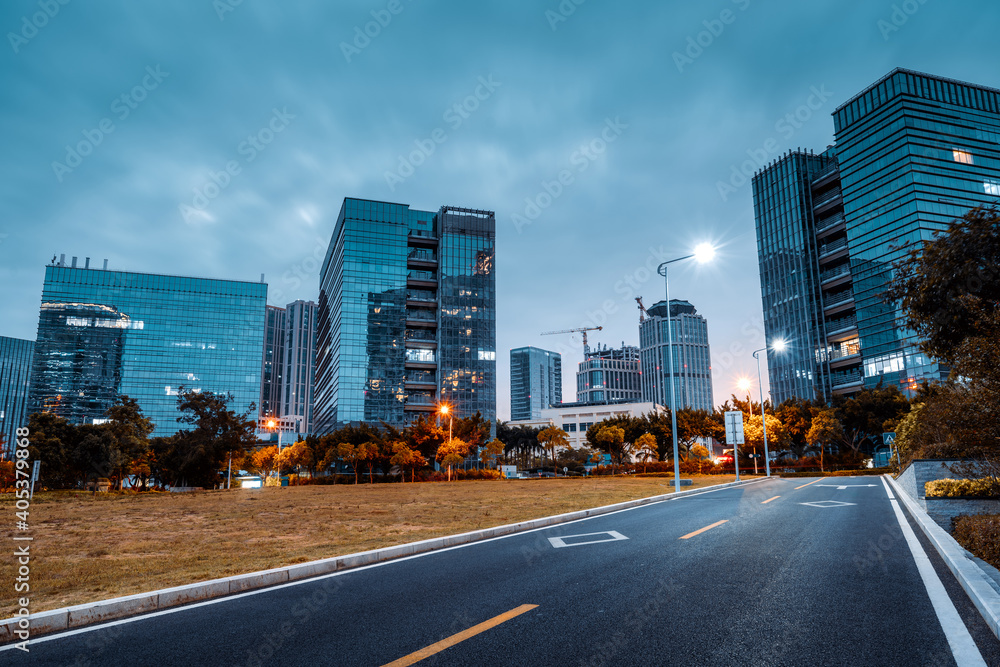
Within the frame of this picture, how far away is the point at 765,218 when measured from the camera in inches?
4515

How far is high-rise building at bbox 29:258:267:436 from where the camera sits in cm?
15362

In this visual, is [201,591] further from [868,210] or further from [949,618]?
[868,210]

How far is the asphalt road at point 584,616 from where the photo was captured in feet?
14.7

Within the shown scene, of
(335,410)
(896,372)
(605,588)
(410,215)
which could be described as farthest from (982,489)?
(410,215)

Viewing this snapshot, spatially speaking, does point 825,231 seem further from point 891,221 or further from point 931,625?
point 931,625

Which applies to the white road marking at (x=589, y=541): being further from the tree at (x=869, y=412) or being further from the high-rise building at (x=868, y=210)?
the high-rise building at (x=868, y=210)

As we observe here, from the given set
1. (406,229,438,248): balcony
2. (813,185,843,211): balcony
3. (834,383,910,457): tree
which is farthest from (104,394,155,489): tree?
(813,185,843,211): balcony

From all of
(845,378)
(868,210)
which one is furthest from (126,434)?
(868,210)

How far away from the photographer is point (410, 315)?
106 metres

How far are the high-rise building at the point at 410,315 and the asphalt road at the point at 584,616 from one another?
305ft

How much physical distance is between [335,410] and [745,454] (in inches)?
2630

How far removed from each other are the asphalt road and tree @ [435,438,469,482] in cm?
4867

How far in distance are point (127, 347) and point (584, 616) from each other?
593 ft

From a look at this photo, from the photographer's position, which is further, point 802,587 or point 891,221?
point 891,221
